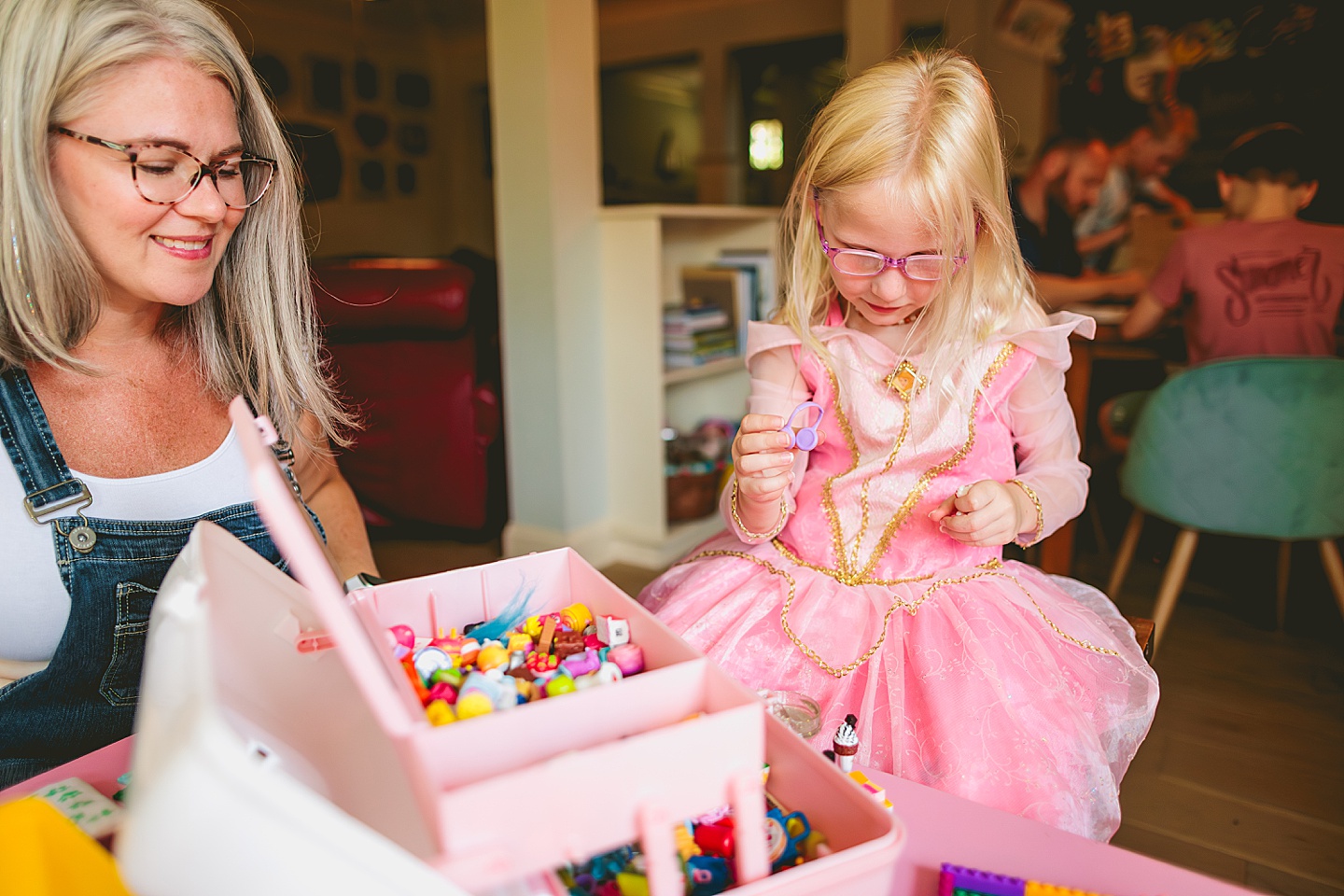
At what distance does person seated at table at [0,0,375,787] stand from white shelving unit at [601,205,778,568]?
→ 1938 mm

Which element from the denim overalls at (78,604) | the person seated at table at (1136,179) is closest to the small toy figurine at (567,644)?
the denim overalls at (78,604)

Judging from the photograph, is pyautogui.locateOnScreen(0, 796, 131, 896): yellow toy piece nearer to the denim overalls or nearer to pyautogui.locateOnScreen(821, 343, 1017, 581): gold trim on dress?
the denim overalls

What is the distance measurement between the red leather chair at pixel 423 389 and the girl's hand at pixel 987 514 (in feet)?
7.56

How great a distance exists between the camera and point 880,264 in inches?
41.4

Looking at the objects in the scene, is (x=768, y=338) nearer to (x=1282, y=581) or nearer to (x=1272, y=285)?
(x=1272, y=285)

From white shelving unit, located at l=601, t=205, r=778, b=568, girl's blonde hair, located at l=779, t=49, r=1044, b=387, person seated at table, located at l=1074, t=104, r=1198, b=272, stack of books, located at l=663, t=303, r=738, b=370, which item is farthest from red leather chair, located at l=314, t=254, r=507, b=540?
person seated at table, located at l=1074, t=104, r=1198, b=272

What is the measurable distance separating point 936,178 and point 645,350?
2039mm

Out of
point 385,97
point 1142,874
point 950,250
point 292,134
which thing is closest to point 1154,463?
point 950,250

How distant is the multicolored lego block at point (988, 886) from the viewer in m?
0.62

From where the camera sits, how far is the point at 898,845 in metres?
0.52

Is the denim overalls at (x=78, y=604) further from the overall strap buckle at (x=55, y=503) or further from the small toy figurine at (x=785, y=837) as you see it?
the small toy figurine at (x=785, y=837)

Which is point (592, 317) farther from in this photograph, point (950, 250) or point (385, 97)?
point (385, 97)

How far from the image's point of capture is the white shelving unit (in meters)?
2.97

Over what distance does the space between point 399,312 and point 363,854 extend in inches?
112
